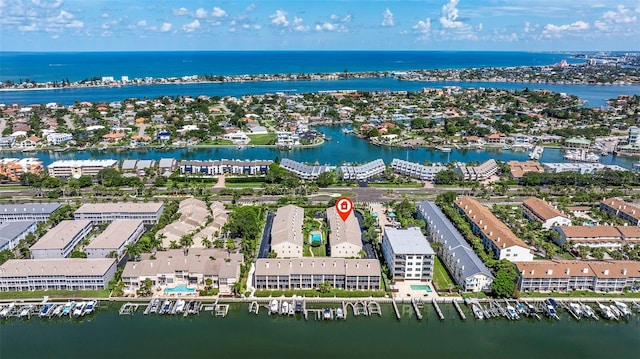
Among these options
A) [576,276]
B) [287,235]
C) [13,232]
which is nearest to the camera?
[576,276]

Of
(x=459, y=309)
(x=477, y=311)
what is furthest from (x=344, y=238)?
(x=477, y=311)

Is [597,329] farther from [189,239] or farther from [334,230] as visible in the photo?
[189,239]

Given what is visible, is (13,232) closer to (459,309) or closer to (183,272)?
(183,272)

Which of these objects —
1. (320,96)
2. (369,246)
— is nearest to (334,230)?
(369,246)

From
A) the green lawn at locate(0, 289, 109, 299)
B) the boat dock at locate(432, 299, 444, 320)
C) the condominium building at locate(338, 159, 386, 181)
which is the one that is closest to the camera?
the boat dock at locate(432, 299, 444, 320)

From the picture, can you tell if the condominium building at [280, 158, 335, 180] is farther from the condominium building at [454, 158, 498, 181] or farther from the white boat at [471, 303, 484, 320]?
the white boat at [471, 303, 484, 320]

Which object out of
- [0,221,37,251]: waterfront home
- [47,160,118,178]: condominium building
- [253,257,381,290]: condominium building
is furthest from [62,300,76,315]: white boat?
[47,160,118,178]: condominium building

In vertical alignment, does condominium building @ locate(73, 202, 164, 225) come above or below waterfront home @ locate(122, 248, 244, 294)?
above
